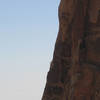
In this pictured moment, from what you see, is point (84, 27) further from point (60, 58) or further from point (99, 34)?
point (60, 58)

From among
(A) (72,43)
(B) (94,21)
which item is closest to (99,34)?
(B) (94,21)

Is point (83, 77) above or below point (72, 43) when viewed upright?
below

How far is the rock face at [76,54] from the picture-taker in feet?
61.7

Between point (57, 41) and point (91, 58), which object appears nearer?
point (91, 58)

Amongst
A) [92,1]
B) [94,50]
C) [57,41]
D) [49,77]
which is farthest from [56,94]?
[92,1]

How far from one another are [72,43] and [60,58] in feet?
6.52

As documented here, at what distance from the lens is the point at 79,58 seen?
758 inches

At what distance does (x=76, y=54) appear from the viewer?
19469 mm

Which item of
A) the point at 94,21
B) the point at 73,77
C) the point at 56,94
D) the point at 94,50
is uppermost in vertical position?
the point at 94,21

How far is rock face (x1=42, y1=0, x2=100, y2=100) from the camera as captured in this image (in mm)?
18797

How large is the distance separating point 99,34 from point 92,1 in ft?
6.03

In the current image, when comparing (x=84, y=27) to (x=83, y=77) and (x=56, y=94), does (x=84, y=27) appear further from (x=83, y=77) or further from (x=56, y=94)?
(x=56, y=94)

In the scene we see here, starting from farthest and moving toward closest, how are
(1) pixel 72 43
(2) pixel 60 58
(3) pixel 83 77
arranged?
(2) pixel 60 58
(1) pixel 72 43
(3) pixel 83 77

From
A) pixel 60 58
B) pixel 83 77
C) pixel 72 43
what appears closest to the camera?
pixel 83 77
